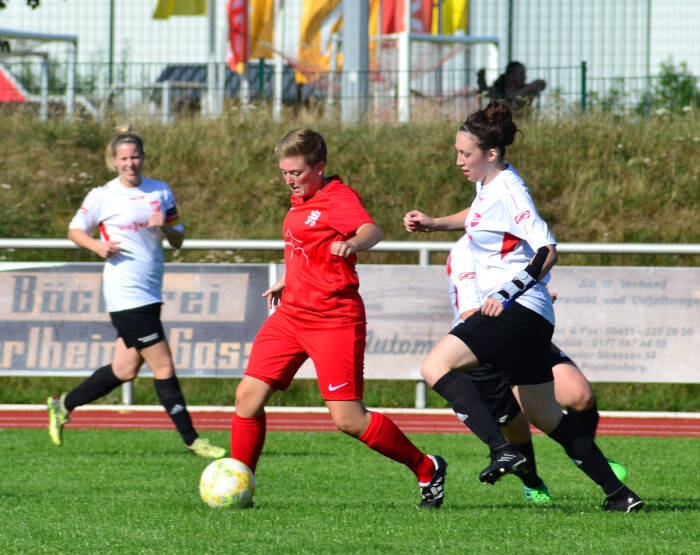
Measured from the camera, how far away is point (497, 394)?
702 cm

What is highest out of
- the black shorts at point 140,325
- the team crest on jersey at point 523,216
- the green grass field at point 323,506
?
the team crest on jersey at point 523,216

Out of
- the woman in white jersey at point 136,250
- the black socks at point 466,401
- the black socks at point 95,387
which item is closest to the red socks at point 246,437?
the black socks at point 466,401

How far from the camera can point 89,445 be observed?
962cm

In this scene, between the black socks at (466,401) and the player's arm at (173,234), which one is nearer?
the black socks at (466,401)

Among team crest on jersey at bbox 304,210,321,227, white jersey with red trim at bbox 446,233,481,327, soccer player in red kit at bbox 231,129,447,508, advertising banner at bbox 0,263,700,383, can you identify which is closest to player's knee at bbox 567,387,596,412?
white jersey with red trim at bbox 446,233,481,327

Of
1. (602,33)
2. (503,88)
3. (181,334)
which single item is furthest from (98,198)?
(602,33)

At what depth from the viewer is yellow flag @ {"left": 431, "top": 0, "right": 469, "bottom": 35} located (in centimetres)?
2398

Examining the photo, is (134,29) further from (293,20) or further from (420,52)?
(420,52)

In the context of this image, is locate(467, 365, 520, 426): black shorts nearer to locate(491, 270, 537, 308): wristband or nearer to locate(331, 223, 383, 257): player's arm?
locate(491, 270, 537, 308): wristband

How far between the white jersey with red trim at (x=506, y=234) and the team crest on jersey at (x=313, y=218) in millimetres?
715

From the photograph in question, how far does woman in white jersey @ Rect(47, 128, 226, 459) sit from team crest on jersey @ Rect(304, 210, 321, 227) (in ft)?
9.20

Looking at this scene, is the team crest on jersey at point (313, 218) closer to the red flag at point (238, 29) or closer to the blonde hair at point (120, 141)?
the blonde hair at point (120, 141)

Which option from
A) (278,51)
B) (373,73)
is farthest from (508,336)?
(278,51)

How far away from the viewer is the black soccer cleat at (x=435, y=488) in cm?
623
